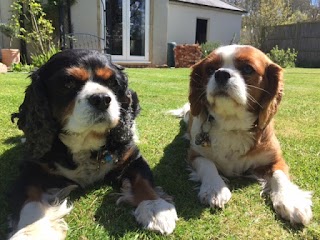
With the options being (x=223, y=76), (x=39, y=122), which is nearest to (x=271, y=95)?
(x=223, y=76)

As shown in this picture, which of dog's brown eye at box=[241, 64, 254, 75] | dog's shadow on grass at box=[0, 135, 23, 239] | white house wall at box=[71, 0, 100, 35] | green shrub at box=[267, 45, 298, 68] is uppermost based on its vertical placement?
white house wall at box=[71, 0, 100, 35]

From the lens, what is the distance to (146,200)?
8.50 ft

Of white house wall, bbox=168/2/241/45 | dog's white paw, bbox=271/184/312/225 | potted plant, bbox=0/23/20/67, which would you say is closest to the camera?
dog's white paw, bbox=271/184/312/225

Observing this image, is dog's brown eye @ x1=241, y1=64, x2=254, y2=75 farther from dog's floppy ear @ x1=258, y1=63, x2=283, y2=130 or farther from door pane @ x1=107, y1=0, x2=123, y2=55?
door pane @ x1=107, y1=0, x2=123, y2=55

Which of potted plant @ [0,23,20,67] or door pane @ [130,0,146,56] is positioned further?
door pane @ [130,0,146,56]

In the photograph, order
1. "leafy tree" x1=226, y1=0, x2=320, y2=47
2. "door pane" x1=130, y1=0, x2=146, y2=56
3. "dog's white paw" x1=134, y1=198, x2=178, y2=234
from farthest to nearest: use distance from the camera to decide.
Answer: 1. "leafy tree" x1=226, y1=0, x2=320, y2=47
2. "door pane" x1=130, y1=0, x2=146, y2=56
3. "dog's white paw" x1=134, y1=198, x2=178, y2=234

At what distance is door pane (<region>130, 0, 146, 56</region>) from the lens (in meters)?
15.8

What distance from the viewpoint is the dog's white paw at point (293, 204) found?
244 centimetres

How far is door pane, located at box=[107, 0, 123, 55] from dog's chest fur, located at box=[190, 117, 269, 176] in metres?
13.0

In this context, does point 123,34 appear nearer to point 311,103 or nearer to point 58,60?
point 311,103

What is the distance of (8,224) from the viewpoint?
2.40m

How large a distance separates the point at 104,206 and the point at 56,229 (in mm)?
439

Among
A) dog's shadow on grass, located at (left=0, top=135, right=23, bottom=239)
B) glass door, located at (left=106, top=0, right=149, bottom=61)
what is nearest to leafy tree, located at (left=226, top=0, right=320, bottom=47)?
glass door, located at (left=106, top=0, right=149, bottom=61)

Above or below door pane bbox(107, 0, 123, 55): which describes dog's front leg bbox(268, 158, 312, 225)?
below
